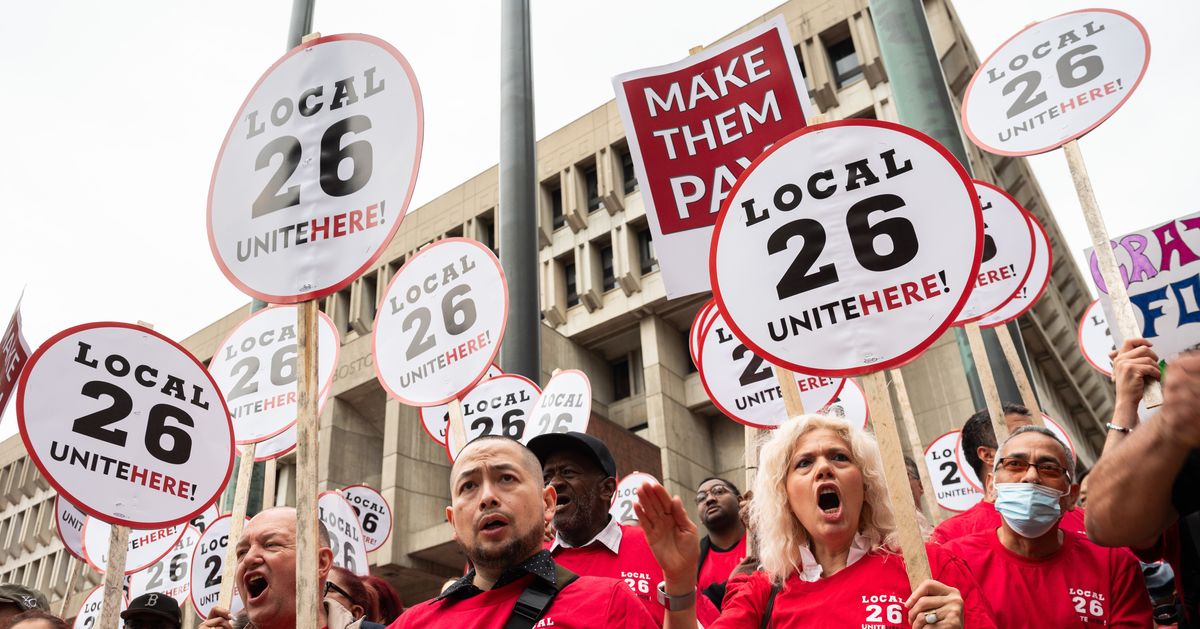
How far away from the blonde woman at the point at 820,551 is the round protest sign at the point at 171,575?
292 inches

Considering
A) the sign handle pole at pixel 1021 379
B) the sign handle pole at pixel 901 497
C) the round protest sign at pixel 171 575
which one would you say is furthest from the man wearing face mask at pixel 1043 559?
the round protest sign at pixel 171 575

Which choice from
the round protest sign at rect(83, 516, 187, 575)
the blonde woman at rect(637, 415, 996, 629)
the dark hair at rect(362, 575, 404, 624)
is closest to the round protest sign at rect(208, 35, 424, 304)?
the dark hair at rect(362, 575, 404, 624)

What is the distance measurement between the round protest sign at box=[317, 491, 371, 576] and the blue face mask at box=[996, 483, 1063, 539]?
206 inches

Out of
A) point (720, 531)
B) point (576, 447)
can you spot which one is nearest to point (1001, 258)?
point (720, 531)

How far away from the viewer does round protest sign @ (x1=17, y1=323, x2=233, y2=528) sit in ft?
14.1

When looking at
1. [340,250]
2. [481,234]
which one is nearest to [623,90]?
[340,250]

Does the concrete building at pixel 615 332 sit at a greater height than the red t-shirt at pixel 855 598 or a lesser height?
greater

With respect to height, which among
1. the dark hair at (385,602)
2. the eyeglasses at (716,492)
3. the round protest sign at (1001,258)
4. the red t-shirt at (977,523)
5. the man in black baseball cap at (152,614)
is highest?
the round protest sign at (1001,258)

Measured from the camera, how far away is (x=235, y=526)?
172 inches

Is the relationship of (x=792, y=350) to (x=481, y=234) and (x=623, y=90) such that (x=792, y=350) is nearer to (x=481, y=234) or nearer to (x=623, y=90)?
(x=623, y=90)

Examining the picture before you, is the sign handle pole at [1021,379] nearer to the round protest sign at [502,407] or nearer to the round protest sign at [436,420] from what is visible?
the round protest sign at [502,407]

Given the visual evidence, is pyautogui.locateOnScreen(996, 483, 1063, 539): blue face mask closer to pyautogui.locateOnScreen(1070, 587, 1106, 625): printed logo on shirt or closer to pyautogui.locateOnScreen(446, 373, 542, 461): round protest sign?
pyautogui.locateOnScreen(1070, 587, 1106, 625): printed logo on shirt

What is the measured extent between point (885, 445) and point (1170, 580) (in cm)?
118

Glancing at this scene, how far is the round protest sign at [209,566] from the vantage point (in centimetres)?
712
